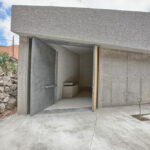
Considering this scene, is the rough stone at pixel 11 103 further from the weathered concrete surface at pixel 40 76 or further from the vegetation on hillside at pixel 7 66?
the vegetation on hillside at pixel 7 66

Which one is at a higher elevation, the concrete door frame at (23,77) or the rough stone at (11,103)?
the concrete door frame at (23,77)

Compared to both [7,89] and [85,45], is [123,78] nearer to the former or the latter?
[85,45]

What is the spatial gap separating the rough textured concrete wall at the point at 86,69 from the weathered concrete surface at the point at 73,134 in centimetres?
542

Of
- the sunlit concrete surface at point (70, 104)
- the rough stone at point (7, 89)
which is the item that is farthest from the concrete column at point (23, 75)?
the rough stone at point (7, 89)

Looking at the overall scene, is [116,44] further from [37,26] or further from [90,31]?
[37,26]

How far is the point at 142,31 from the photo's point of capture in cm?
323

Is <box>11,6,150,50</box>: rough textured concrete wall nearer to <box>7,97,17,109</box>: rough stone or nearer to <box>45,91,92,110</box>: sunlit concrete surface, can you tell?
<box>45,91,92,110</box>: sunlit concrete surface

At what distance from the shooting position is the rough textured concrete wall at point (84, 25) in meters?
2.50

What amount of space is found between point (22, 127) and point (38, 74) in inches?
→ 60.9

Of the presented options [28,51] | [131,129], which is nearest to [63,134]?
[131,129]

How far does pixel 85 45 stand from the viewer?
322 centimetres

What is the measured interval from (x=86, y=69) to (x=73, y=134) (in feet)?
21.6

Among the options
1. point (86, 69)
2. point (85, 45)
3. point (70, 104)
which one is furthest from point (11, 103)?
point (86, 69)

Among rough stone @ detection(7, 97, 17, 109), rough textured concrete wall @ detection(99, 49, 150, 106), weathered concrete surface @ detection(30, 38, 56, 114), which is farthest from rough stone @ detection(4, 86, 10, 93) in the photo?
rough textured concrete wall @ detection(99, 49, 150, 106)
